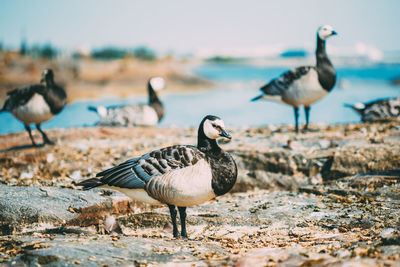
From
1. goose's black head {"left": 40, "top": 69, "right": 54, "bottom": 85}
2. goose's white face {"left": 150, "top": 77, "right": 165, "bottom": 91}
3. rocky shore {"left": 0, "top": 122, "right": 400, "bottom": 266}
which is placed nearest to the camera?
rocky shore {"left": 0, "top": 122, "right": 400, "bottom": 266}

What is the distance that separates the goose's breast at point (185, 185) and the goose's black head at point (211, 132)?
16.3 inches

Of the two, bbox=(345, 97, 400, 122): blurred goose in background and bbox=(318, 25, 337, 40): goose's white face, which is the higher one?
bbox=(318, 25, 337, 40): goose's white face

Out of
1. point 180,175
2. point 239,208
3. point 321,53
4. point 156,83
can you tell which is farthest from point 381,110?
point 180,175

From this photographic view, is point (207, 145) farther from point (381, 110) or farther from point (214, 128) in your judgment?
point (381, 110)

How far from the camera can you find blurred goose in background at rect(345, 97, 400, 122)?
1289cm

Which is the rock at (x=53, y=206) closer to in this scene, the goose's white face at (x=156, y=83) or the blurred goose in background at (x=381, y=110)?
the goose's white face at (x=156, y=83)

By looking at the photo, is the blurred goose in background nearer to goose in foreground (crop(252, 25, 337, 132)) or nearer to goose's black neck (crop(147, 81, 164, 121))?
goose in foreground (crop(252, 25, 337, 132))

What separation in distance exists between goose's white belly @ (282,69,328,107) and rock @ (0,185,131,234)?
19.2 ft

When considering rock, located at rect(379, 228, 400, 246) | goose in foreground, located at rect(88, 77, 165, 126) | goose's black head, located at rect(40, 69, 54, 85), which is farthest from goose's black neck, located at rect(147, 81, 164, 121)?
rock, located at rect(379, 228, 400, 246)

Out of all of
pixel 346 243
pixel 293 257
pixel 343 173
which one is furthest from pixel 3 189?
pixel 343 173

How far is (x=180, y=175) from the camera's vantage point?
498cm

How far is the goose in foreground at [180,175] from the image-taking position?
4992 millimetres

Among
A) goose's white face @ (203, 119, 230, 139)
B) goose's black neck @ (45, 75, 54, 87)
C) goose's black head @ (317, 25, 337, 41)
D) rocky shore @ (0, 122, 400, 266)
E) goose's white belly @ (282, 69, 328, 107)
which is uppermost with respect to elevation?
goose's black head @ (317, 25, 337, 41)

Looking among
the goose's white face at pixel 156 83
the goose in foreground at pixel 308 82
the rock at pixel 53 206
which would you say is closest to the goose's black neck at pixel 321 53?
the goose in foreground at pixel 308 82
